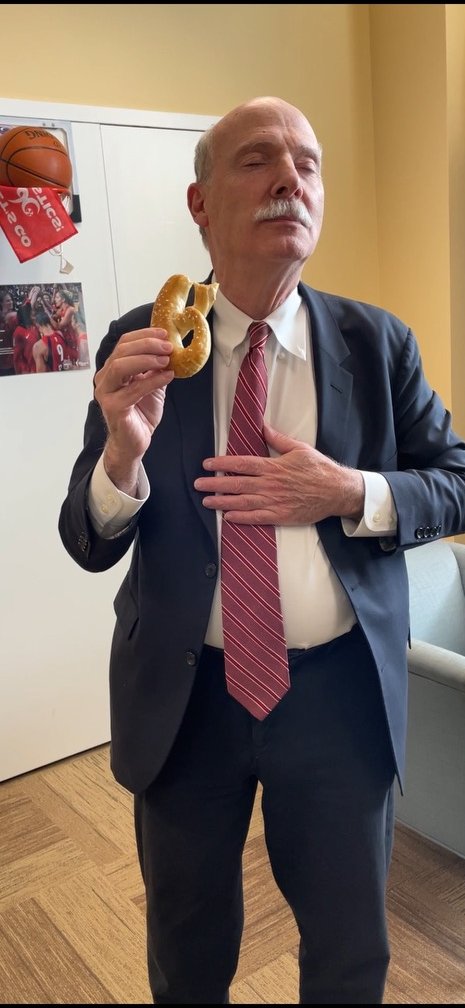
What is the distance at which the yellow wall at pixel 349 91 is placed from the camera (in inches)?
108

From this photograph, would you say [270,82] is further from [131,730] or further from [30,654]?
[131,730]

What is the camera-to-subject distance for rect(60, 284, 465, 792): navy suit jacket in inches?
49.0

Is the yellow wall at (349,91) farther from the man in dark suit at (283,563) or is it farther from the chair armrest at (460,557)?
the man in dark suit at (283,563)

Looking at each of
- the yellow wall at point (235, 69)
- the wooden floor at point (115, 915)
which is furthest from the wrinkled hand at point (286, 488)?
the yellow wall at point (235, 69)

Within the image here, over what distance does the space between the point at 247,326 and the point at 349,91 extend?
271 cm

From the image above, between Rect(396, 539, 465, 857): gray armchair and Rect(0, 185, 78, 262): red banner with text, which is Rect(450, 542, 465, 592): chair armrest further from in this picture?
Rect(0, 185, 78, 262): red banner with text

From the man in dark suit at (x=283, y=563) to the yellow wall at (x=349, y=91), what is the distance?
174cm

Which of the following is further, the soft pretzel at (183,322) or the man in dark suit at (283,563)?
the man in dark suit at (283,563)

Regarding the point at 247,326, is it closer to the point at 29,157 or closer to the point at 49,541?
the point at 29,157

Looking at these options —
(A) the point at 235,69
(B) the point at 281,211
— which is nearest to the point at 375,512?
(B) the point at 281,211

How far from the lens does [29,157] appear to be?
96.7 inches

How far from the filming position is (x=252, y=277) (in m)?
1.27

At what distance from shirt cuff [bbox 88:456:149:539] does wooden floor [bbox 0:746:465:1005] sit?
1.33 meters

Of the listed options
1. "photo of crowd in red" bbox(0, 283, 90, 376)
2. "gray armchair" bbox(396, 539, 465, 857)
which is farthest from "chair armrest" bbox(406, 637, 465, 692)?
"photo of crowd in red" bbox(0, 283, 90, 376)
